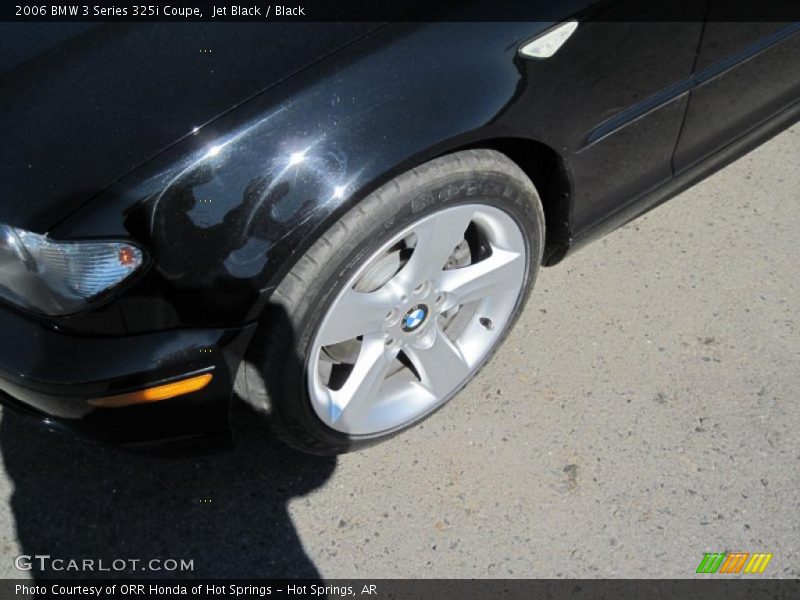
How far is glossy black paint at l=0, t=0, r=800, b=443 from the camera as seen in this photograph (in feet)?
5.60

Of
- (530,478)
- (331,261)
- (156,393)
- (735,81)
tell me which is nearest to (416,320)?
(331,261)

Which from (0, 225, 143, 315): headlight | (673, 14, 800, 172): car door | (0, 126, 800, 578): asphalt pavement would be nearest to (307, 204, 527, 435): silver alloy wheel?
(0, 126, 800, 578): asphalt pavement

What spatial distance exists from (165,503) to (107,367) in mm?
677

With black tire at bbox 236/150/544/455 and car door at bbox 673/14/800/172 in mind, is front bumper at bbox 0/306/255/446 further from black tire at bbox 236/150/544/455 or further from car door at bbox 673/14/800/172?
car door at bbox 673/14/800/172

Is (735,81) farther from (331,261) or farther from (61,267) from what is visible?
(61,267)

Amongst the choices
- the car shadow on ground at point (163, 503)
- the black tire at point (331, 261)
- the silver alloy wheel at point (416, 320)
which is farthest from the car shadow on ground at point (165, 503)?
the silver alloy wheel at point (416, 320)

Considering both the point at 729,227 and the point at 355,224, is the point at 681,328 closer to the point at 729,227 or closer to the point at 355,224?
the point at 729,227

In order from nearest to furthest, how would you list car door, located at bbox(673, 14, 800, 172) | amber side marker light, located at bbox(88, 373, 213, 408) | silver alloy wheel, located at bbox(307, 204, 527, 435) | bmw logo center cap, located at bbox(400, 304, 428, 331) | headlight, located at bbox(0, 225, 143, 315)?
headlight, located at bbox(0, 225, 143, 315) < amber side marker light, located at bbox(88, 373, 213, 408) < silver alloy wheel, located at bbox(307, 204, 527, 435) < bmw logo center cap, located at bbox(400, 304, 428, 331) < car door, located at bbox(673, 14, 800, 172)

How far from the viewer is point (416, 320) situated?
2203 millimetres

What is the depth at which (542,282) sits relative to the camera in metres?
2.85

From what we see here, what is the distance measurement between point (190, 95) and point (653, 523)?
1596 mm

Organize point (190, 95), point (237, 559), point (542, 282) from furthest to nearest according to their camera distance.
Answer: point (542, 282) → point (237, 559) → point (190, 95)

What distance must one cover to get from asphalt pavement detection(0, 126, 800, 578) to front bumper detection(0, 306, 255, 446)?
483mm

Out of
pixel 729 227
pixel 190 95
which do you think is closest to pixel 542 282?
pixel 729 227
